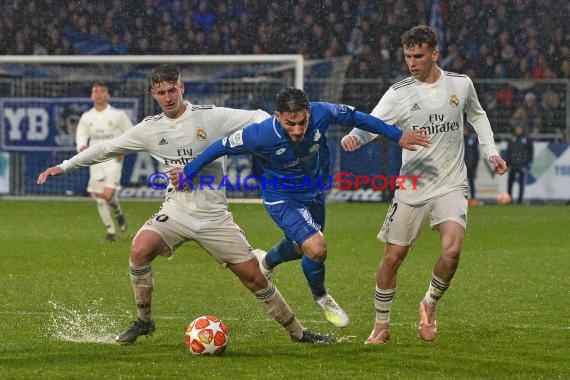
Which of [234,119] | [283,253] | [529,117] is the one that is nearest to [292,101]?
[234,119]

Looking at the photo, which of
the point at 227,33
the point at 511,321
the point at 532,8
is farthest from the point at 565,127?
the point at 511,321

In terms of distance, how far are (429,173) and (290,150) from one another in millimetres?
1037

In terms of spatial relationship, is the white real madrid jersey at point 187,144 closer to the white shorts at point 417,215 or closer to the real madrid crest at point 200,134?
the real madrid crest at point 200,134

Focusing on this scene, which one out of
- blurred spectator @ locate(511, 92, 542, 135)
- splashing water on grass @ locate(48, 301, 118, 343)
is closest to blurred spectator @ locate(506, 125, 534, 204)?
blurred spectator @ locate(511, 92, 542, 135)

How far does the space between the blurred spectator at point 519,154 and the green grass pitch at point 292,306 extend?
446 cm

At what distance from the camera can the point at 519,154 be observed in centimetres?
2184

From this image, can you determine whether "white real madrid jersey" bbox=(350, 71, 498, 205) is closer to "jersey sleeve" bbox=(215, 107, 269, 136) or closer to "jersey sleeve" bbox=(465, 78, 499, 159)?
"jersey sleeve" bbox=(465, 78, 499, 159)

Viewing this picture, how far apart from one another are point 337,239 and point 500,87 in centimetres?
820

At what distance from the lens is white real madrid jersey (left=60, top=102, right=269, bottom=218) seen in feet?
25.4

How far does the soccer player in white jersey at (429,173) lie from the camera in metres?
7.84

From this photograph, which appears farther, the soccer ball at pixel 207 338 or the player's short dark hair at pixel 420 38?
the player's short dark hair at pixel 420 38

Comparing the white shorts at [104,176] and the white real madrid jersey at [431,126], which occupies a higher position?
the white real madrid jersey at [431,126]

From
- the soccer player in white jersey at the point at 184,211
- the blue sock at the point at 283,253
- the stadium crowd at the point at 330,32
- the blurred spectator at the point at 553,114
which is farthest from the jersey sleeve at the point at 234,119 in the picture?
the blurred spectator at the point at 553,114

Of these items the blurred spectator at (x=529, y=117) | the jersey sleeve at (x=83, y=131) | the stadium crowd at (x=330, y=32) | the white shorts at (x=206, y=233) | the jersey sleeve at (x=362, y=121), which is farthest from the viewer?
the stadium crowd at (x=330, y=32)
